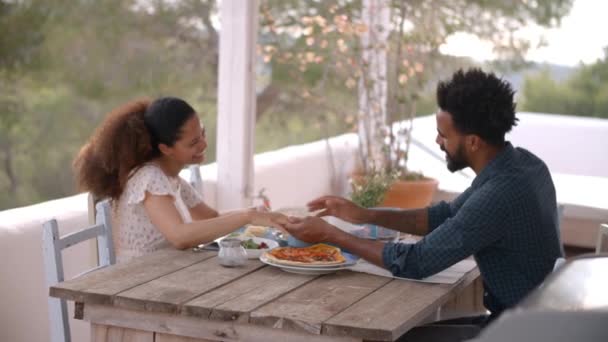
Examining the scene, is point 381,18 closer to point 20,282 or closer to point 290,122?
point 20,282

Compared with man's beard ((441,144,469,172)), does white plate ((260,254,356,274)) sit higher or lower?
lower

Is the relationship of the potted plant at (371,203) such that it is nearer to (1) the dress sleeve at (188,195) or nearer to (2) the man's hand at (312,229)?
(2) the man's hand at (312,229)

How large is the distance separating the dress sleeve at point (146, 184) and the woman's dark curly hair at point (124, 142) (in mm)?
45

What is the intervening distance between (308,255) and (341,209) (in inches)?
17.5

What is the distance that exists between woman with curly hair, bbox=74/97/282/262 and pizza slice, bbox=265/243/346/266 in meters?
0.19

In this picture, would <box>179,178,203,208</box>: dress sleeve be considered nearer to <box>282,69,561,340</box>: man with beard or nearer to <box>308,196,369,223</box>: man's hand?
<box>308,196,369,223</box>: man's hand

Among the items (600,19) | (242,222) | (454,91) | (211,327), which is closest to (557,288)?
(211,327)

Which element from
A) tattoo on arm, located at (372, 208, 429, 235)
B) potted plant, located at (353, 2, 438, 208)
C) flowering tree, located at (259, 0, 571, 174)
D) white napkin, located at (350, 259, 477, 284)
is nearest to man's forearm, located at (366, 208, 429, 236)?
tattoo on arm, located at (372, 208, 429, 235)

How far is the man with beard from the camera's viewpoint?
2.41 metres

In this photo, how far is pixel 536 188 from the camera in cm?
246

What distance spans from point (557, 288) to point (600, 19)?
351 inches

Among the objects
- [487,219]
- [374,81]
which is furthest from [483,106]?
[374,81]

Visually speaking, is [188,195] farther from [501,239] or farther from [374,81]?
[374,81]

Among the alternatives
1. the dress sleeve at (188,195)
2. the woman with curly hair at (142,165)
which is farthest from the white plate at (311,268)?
the dress sleeve at (188,195)
